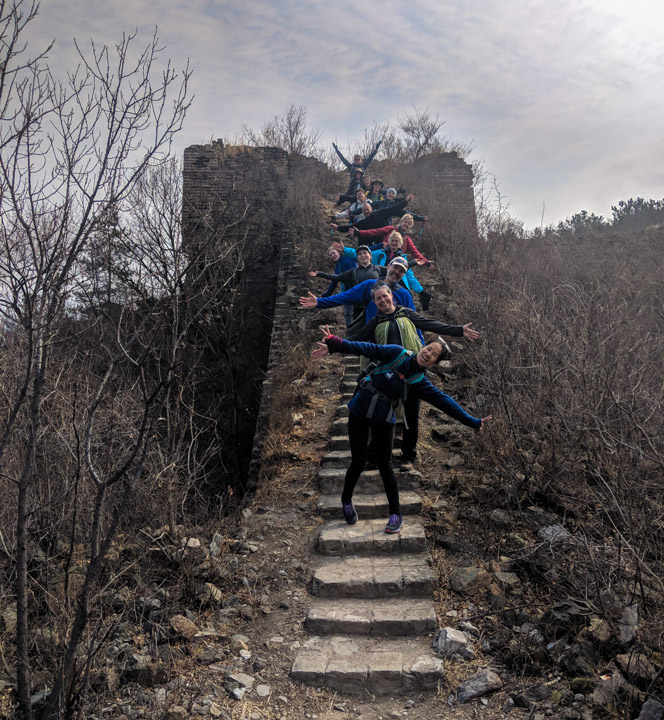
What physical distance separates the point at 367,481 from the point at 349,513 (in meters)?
0.74

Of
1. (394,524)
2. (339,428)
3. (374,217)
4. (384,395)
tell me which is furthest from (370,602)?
(374,217)

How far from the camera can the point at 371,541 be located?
16.0 feet

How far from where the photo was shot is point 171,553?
446cm

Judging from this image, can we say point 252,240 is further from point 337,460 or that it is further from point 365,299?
point 337,460

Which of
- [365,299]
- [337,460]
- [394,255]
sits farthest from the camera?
[394,255]

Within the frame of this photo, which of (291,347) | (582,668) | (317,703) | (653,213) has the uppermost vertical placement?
(653,213)

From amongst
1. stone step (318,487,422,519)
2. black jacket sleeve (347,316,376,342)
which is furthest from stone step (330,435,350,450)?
black jacket sleeve (347,316,376,342)

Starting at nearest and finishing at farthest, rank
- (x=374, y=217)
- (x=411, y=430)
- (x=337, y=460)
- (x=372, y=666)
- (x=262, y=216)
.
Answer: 1. (x=372, y=666)
2. (x=411, y=430)
3. (x=337, y=460)
4. (x=374, y=217)
5. (x=262, y=216)

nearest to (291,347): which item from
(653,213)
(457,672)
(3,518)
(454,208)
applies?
(3,518)

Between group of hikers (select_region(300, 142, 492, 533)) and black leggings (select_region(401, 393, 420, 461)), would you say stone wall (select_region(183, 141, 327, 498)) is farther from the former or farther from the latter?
group of hikers (select_region(300, 142, 492, 533))

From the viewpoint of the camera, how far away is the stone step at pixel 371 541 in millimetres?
4840

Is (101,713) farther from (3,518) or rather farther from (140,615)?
(3,518)

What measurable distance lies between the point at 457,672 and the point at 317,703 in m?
0.90

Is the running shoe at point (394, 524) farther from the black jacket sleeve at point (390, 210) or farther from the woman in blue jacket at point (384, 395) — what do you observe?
the black jacket sleeve at point (390, 210)
